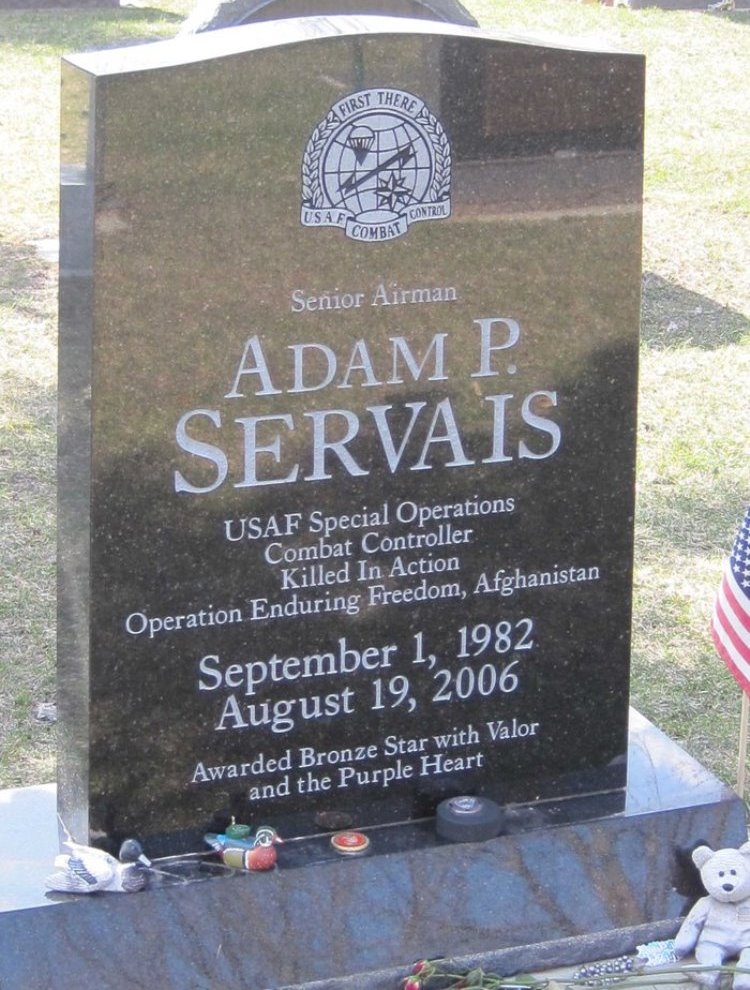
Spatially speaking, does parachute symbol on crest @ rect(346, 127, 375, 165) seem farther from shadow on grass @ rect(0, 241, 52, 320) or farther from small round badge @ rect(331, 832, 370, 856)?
shadow on grass @ rect(0, 241, 52, 320)

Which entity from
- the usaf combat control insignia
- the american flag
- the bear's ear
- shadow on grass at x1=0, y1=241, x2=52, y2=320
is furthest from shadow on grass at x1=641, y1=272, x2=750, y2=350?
the usaf combat control insignia

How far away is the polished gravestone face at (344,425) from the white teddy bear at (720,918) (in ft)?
1.06

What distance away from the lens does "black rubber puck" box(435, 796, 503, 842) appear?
3166 millimetres

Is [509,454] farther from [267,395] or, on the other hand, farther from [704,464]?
[704,464]

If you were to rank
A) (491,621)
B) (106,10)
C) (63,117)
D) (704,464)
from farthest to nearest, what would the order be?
1. (106,10)
2. (704,464)
3. (491,621)
4. (63,117)

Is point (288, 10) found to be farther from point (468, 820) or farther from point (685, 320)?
point (468, 820)

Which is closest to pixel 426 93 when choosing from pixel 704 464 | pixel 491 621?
pixel 491 621

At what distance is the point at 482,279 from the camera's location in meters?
3.06

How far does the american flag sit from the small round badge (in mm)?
876

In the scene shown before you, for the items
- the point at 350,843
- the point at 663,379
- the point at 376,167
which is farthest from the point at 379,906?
the point at 663,379

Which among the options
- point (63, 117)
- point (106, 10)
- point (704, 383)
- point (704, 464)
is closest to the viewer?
point (63, 117)

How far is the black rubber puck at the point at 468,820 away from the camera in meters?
3.17

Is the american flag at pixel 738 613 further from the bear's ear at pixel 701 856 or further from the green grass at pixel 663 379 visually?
the green grass at pixel 663 379

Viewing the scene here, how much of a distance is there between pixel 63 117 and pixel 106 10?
46.8 feet
